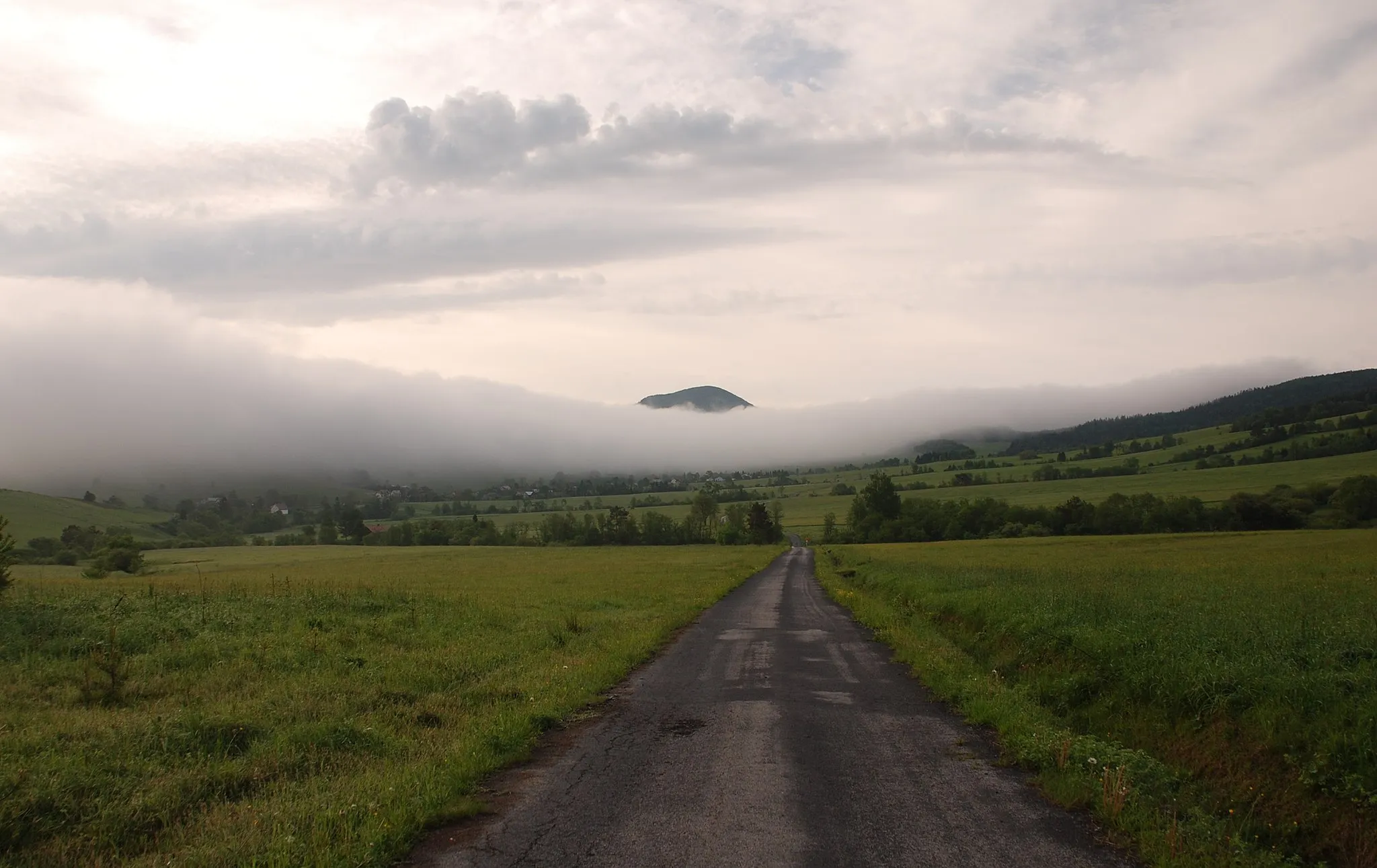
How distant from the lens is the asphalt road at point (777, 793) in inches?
259

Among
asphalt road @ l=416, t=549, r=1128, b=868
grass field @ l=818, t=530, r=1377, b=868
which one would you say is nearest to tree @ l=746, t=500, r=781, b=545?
grass field @ l=818, t=530, r=1377, b=868

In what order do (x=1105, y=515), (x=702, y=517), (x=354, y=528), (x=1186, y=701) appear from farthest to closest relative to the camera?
(x=354, y=528) → (x=702, y=517) → (x=1105, y=515) → (x=1186, y=701)

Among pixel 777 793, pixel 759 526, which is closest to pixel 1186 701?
pixel 777 793

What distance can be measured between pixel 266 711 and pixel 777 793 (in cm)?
742

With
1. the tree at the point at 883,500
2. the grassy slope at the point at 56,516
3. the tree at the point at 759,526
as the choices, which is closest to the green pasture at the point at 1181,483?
the tree at the point at 883,500

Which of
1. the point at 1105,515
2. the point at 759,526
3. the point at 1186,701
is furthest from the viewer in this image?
the point at 759,526

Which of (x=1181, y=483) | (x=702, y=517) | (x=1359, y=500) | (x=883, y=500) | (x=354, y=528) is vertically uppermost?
(x=354, y=528)

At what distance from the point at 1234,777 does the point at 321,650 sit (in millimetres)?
15228

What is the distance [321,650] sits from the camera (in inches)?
632

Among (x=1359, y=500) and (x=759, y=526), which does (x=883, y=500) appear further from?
(x=1359, y=500)

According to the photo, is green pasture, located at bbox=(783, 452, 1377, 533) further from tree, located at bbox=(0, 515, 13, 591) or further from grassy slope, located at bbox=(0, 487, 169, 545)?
grassy slope, located at bbox=(0, 487, 169, 545)

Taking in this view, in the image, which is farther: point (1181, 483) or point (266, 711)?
point (1181, 483)

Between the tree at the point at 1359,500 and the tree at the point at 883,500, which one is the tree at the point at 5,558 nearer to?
the tree at the point at 1359,500

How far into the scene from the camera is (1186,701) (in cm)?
1022
